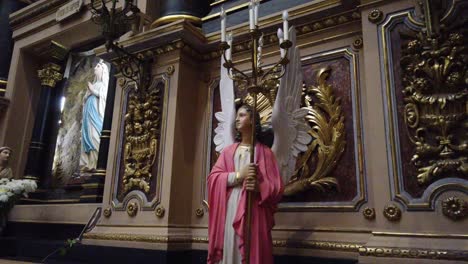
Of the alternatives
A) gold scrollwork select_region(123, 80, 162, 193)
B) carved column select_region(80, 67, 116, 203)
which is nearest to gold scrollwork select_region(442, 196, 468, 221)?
gold scrollwork select_region(123, 80, 162, 193)

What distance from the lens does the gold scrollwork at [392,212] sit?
2.28 m

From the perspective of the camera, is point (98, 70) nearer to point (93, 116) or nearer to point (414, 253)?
point (93, 116)

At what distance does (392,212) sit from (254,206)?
84cm

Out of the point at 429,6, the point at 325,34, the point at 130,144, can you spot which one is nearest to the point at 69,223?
the point at 130,144

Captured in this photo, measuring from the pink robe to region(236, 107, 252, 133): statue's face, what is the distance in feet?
0.49

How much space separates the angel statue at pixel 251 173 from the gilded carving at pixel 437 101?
73 centimetres

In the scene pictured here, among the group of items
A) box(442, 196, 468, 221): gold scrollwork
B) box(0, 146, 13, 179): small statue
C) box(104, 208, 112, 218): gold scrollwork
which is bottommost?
box(104, 208, 112, 218): gold scrollwork

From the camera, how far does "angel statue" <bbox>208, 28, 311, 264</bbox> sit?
2.29 m

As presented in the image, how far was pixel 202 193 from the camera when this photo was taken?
351 centimetres

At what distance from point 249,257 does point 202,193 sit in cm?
141

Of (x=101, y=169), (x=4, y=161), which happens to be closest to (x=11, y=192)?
(x=4, y=161)

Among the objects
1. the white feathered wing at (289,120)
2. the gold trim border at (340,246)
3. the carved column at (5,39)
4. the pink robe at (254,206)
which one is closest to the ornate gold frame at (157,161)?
the gold trim border at (340,246)

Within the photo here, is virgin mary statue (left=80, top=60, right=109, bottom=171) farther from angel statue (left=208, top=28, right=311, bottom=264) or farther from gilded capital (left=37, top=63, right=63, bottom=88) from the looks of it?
angel statue (left=208, top=28, right=311, bottom=264)

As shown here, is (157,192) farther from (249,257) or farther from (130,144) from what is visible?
(249,257)
